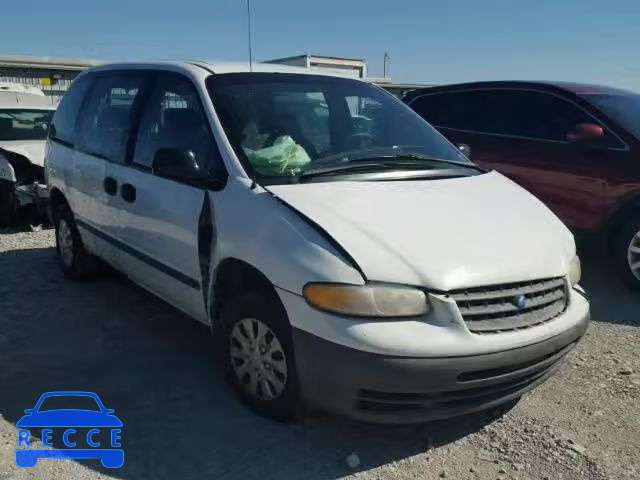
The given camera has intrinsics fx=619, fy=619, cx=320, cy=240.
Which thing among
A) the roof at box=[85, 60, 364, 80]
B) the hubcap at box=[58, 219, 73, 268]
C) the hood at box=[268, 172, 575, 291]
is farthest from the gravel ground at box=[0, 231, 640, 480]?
the roof at box=[85, 60, 364, 80]

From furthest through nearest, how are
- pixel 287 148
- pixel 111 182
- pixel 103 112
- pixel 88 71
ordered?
1. pixel 88 71
2. pixel 103 112
3. pixel 111 182
4. pixel 287 148

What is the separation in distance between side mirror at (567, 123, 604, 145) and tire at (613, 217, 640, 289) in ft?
2.53

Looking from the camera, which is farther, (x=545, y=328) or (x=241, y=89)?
(x=241, y=89)

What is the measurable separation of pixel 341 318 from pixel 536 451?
120cm

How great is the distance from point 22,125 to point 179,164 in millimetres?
6203

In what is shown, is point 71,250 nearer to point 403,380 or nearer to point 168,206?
point 168,206

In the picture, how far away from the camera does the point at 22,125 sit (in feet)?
27.5

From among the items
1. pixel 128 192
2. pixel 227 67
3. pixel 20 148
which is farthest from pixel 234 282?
pixel 20 148

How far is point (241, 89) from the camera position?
145 inches

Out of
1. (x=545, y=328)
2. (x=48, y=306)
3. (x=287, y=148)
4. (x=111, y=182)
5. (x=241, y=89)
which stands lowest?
(x=48, y=306)

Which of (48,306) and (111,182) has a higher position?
(111,182)

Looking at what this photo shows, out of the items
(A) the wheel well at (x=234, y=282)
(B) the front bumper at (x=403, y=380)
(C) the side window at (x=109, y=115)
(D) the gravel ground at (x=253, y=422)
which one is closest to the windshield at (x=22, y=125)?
(C) the side window at (x=109, y=115)

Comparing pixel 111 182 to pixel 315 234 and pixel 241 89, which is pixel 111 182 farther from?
pixel 315 234

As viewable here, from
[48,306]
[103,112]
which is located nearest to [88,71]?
[103,112]
